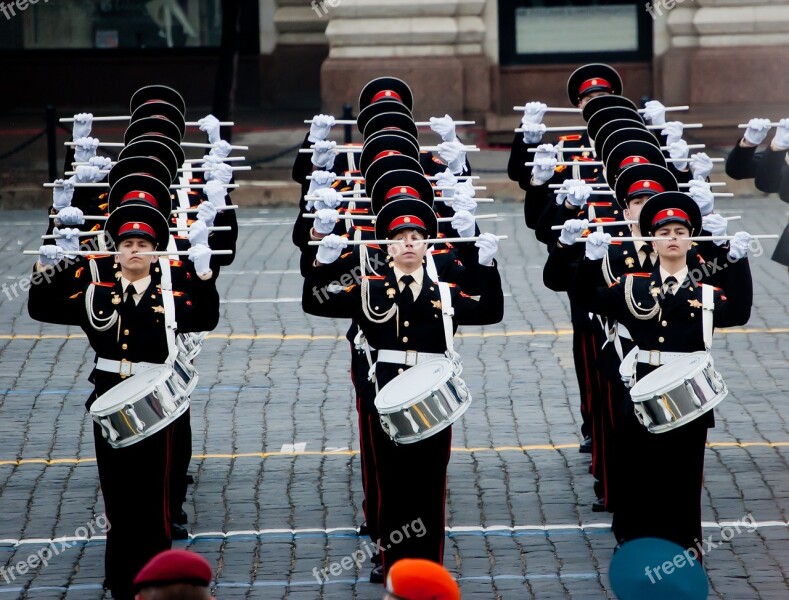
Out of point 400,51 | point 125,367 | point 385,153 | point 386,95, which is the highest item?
point 386,95

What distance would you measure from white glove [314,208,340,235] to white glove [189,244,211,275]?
0.53m

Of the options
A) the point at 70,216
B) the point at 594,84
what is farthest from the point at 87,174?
the point at 594,84

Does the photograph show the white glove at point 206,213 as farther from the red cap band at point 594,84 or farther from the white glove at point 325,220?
the red cap band at point 594,84

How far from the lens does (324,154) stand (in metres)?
8.80

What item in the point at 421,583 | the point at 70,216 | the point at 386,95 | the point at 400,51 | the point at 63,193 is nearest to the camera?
the point at 421,583

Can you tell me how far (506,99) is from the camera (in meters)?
21.1

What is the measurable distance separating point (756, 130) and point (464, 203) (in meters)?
2.00

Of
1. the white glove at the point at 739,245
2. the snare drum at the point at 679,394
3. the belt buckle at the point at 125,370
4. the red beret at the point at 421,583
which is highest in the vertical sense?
the white glove at the point at 739,245

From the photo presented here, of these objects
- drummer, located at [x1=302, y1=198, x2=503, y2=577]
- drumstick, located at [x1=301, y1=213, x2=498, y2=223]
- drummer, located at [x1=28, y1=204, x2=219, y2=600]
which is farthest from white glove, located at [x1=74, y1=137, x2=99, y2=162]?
drummer, located at [x1=302, y1=198, x2=503, y2=577]

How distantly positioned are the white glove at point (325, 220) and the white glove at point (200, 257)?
534 mm

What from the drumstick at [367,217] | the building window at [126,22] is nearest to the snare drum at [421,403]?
A: the drumstick at [367,217]

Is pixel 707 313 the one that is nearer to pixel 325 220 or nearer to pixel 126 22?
pixel 325 220

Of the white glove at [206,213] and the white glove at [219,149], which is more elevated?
the white glove at [219,149]

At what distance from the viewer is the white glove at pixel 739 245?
23.4 ft
